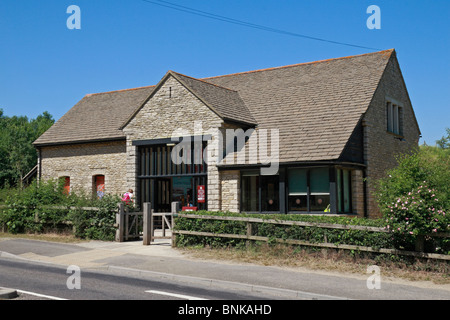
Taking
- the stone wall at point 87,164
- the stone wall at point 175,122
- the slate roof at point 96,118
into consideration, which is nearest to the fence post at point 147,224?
the stone wall at point 175,122

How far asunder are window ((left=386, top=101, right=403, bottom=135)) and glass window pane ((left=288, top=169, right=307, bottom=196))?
5.90m

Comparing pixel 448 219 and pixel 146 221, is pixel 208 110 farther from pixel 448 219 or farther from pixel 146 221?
pixel 448 219

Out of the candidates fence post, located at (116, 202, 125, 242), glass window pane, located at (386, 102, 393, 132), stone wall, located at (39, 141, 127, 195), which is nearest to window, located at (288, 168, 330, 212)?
glass window pane, located at (386, 102, 393, 132)

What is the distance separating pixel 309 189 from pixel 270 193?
5.59 ft

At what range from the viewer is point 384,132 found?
20844mm

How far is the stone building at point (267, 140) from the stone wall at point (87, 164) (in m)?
0.07

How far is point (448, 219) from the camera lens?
10445 millimetres

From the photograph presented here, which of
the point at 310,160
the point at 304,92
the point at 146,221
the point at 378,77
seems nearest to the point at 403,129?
the point at 378,77

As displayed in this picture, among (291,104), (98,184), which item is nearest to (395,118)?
(291,104)

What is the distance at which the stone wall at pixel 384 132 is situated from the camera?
19.2 metres

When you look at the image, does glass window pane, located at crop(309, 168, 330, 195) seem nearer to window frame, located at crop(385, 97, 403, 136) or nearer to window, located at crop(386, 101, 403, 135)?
window frame, located at crop(385, 97, 403, 136)

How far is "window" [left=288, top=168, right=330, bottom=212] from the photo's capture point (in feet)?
58.1

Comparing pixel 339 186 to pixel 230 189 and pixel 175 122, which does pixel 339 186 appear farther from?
pixel 175 122

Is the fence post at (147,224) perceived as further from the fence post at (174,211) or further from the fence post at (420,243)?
the fence post at (420,243)
